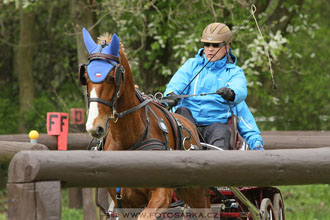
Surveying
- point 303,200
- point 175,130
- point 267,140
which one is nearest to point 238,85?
point 175,130

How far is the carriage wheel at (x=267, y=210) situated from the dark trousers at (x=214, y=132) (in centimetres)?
68

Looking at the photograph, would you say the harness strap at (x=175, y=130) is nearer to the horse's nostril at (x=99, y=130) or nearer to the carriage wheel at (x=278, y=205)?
the horse's nostril at (x=99, y=130)

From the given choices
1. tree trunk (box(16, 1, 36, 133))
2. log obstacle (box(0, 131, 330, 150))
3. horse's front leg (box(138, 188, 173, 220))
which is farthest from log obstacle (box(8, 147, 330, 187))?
tree trunk (box(16, 1, 36, 133))

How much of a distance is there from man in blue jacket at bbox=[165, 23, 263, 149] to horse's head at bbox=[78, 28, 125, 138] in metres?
1.50

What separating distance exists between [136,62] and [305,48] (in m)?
5.85

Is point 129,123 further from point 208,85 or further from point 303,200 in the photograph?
point 303,200

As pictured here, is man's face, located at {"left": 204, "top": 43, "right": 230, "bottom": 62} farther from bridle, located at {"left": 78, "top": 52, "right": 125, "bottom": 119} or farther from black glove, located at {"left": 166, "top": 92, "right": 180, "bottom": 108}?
bridle, located at {"left": 78, "top": 52, "right": 125, "bottom": 119}

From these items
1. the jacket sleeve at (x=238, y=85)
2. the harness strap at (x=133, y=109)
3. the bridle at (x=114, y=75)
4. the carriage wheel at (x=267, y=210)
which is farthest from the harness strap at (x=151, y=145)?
the carriage wheel at (x=267, y=210)

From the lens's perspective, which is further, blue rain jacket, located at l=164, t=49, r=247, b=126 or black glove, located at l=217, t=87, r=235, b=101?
blue rain jacket, located at l=164, t=49, r=247, b=126

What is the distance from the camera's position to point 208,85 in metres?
6.74

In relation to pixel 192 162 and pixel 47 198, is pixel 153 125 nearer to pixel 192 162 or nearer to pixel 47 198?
pixel 192 162

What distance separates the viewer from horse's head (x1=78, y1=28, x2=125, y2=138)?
4.84 m

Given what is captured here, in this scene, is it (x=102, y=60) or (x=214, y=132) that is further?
(x=214, y=132)

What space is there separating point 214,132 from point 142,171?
267cm
